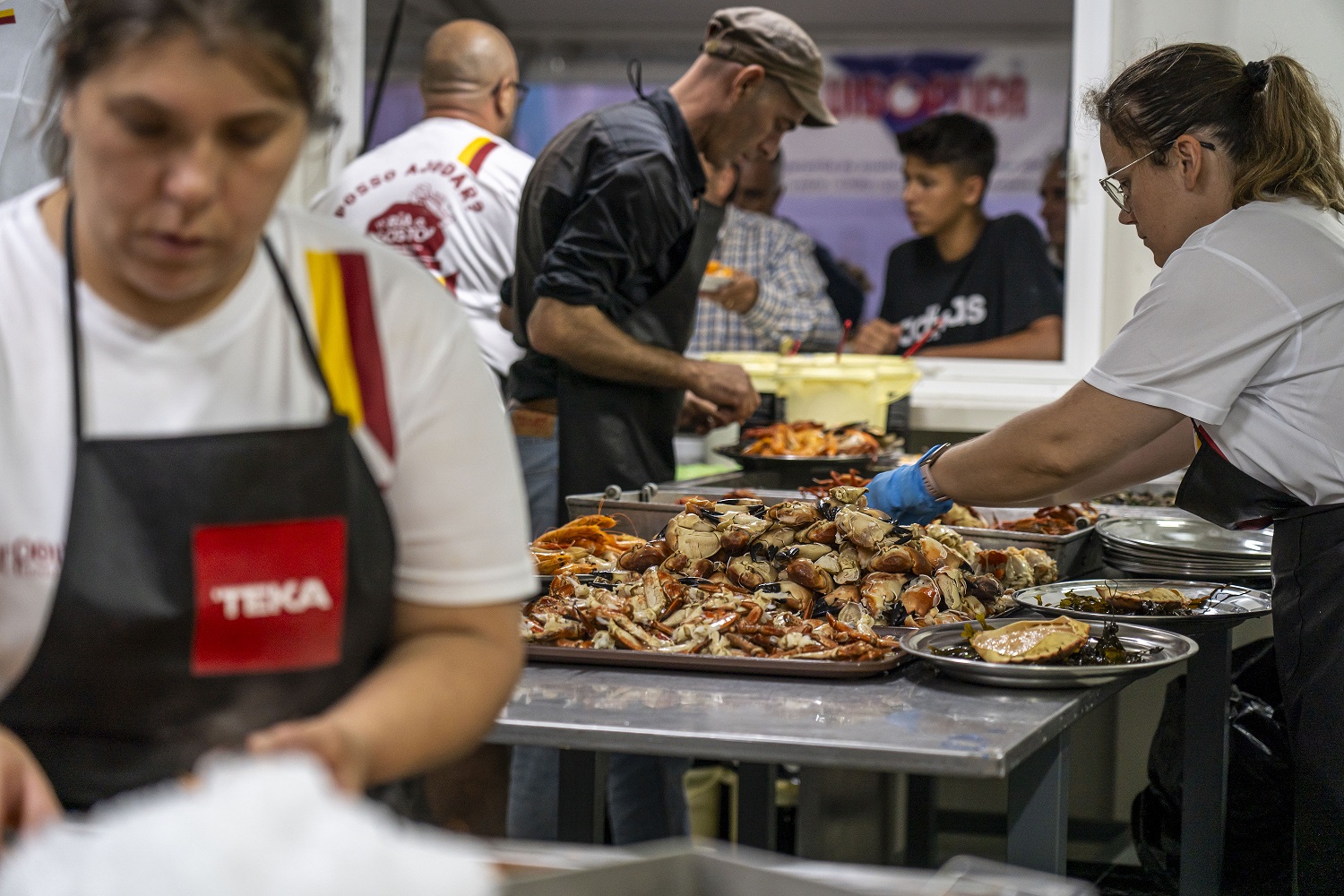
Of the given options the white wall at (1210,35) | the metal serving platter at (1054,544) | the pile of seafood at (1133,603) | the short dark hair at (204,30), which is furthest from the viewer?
the white wall at (1210,35)

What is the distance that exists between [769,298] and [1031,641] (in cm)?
385

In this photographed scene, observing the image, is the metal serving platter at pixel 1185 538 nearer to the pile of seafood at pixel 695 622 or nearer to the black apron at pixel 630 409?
the pile of seafood at pixel 695 622

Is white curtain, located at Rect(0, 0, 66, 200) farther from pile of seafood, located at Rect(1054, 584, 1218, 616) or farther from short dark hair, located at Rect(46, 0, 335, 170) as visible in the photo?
pile of seafood, located at Rect(1054, 584, 1218, 616)

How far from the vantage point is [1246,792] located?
303 centimetres

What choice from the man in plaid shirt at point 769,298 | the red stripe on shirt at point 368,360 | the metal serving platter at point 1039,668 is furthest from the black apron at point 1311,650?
the man in plaid shirt at point 769,298

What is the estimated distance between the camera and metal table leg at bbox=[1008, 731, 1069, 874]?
6.04 feet

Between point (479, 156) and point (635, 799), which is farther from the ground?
point (479, 156)

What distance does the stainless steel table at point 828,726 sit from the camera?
1.66m

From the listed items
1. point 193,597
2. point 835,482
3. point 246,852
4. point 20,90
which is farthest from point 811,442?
point 246,852

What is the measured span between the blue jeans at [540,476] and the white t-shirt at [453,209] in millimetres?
462

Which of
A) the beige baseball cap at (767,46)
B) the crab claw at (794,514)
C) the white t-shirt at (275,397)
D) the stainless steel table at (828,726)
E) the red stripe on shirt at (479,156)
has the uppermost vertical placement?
the beige baseball cap at (767,46)

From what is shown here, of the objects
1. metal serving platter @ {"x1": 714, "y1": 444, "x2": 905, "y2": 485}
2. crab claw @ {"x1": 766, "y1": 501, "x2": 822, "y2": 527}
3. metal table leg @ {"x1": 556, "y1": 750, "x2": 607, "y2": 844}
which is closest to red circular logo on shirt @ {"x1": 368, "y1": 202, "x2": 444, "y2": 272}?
metal serving platter @ {"x1": 714, "y1": 444, "x2": 905, "y2": 485}

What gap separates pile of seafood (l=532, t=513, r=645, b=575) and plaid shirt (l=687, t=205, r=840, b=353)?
9.14ft

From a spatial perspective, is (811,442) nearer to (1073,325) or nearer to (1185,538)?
(1185,538)
